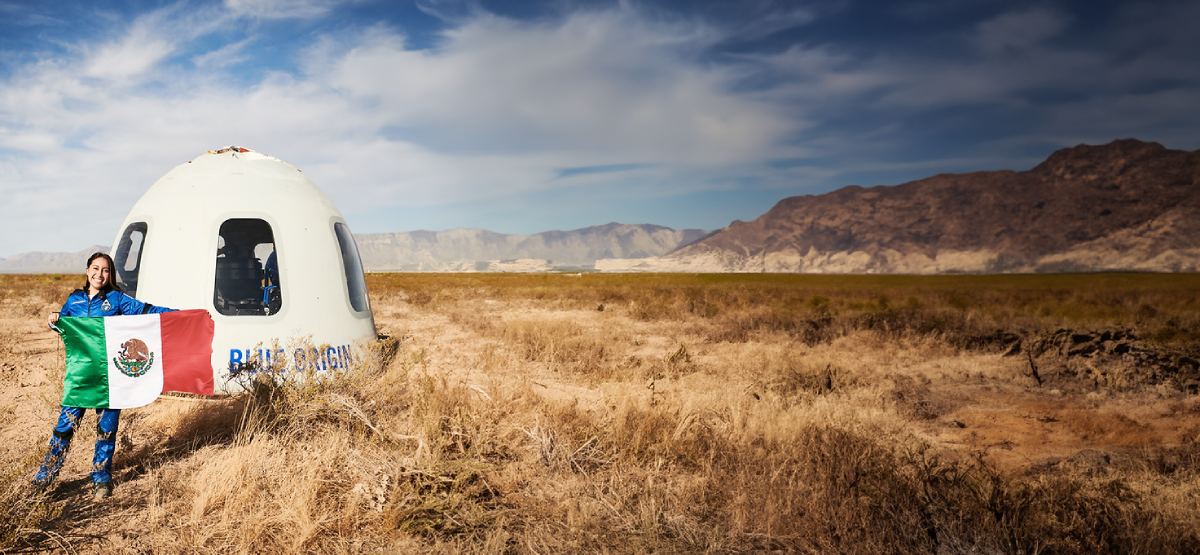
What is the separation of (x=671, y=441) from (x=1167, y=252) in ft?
421

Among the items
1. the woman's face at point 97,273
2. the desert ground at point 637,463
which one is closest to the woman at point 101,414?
the woman's face at point 97,273

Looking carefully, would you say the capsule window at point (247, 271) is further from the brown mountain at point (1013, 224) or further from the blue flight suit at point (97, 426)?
the brown mountain at point (1013, 224)

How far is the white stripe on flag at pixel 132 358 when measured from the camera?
4168 mm

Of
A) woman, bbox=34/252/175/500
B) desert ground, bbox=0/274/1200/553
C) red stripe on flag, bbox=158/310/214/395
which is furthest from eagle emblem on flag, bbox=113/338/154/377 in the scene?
desert ground, bbox=0/274/1200/553

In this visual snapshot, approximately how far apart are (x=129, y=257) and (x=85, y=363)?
5460 millimetres

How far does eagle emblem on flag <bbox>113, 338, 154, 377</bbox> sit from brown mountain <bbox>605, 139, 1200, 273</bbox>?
122358 millimetres

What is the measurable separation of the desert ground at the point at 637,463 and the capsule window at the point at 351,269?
68cm

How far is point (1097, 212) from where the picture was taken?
123375mm

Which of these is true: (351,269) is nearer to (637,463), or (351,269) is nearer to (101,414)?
(101,414)

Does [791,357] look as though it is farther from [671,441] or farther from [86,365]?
[86,365]

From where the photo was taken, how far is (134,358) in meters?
4.28

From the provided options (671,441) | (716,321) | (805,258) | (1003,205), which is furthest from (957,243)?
(671,441)

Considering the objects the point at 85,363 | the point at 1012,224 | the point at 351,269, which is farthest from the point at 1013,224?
the point at 85,363

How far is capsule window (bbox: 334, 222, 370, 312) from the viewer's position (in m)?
7.86
